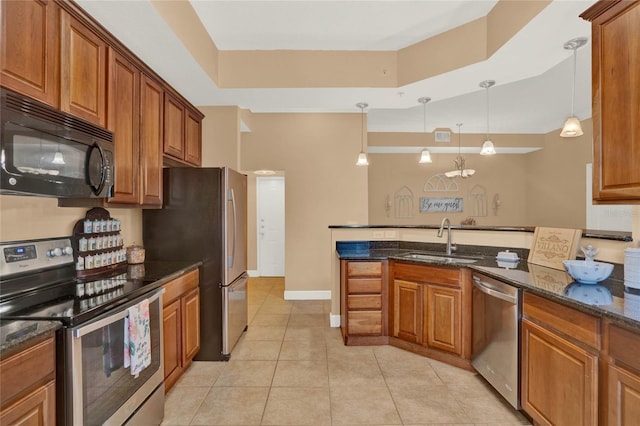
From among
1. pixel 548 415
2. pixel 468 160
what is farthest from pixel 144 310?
pixel 468 160

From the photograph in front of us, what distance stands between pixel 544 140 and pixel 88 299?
819cm

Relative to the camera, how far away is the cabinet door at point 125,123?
A: 6.99 ft

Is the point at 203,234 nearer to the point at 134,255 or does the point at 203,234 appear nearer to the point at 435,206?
the point at 134,255

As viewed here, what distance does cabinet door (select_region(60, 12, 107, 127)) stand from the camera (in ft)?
5.62

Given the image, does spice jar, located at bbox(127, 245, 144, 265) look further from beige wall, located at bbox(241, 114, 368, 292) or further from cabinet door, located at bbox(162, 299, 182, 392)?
beige wall, located at bbox(241, 114, 368, 292)

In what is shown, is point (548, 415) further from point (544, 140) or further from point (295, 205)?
point (544, 140)

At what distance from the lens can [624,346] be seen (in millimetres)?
1363

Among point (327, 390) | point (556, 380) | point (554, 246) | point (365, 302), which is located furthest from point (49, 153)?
point (554, 246)

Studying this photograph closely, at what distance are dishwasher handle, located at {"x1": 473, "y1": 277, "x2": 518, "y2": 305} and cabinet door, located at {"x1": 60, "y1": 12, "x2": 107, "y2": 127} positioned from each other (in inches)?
114

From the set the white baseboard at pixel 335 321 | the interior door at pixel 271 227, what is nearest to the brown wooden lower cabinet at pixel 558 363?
the white baseboard at pixel 335 321

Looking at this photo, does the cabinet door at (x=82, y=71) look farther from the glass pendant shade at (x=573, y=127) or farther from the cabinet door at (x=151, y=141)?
the glass pendant shade at (x=573, y=127)

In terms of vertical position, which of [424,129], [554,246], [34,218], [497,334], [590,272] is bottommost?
[497,334]

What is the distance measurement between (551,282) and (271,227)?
516 centimetres

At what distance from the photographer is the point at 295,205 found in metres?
4.90
